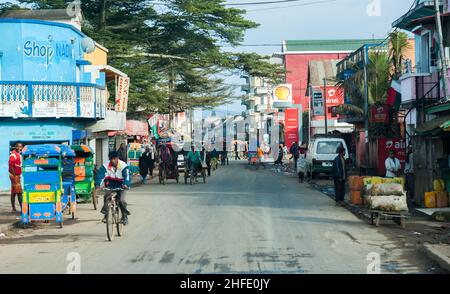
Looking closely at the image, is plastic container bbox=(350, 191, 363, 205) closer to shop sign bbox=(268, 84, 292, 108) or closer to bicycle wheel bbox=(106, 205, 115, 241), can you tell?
bicycle wheel bbox=(106, 205, 115, 241)

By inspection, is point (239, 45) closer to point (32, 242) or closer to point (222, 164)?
point (222, 164)

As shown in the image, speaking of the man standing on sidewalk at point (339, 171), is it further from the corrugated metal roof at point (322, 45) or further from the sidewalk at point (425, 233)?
the corrugated metal roof at point (322, 45)

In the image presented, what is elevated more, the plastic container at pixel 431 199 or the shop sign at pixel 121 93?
the shop sign at pixel 121 93

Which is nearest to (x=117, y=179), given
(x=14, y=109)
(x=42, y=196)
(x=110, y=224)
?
(x=110, y=224)

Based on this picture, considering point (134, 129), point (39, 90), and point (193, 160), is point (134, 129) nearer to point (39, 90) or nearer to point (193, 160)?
point (193, 160)

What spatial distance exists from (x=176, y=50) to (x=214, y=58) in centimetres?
363

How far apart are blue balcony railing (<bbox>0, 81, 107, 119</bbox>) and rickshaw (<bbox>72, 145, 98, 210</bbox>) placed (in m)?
10.3

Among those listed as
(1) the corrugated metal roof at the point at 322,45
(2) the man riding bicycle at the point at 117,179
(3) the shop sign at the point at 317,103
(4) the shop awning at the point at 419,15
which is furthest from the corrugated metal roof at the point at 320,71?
(2) the man riding bicycle at the point at 117,179

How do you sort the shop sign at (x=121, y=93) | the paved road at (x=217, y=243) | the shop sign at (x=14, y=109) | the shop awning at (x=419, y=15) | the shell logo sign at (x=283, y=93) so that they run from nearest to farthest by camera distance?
the paved road at (x=217, y=243) → the shop awning at (x=419, y=15) → the shop sign at (x=14, y=109) → the shop sign at (x=121, y=93) → the shell logo sign at (x=283, y=93)

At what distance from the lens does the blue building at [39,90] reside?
30688mm

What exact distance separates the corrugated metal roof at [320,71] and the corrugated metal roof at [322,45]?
17580 mm

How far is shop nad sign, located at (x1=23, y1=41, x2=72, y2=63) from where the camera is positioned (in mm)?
32312

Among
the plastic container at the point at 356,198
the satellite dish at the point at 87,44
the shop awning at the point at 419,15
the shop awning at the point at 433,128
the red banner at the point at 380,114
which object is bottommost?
the plastic container at the point at 356,198


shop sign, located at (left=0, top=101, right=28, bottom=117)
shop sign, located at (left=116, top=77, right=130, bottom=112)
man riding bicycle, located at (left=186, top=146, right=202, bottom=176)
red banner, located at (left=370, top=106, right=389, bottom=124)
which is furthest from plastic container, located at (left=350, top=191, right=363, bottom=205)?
shop sign, located at (left=116, top=77, right=130, bottom=112)
